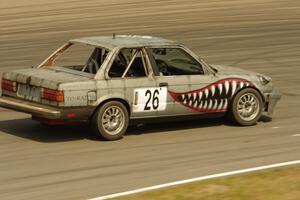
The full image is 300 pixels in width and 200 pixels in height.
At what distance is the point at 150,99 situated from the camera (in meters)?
11.4

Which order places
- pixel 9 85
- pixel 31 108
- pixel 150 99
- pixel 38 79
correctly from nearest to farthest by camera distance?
pixel 31 108
pixel 38 79
pixel 150 99
pixel 9 85

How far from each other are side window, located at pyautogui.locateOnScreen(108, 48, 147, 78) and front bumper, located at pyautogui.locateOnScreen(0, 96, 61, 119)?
1.14 m

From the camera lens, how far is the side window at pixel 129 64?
11.4 metres

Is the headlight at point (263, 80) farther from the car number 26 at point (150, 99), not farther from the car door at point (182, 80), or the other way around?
the car number 26 at point (150, 99)

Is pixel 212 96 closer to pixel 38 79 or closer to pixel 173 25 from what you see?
pixel 38 79

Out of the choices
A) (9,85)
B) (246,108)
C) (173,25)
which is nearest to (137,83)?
(9,85)

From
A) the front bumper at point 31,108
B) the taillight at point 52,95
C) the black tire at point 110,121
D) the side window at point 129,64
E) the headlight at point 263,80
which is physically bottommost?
the black tire at point 110,121

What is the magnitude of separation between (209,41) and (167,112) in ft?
39.0

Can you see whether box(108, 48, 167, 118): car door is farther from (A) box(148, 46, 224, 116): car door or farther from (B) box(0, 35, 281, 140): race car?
(A) box(148, 46, 224, 116): car door

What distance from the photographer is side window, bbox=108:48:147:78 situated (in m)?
11.4

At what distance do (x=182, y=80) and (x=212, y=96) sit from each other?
0.62 m

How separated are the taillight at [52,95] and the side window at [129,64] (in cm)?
99

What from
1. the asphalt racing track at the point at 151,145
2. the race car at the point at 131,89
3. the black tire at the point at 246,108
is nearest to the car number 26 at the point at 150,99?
the race car at the point at 131,89

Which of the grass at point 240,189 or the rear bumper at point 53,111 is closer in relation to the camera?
the grass at point 240,189
